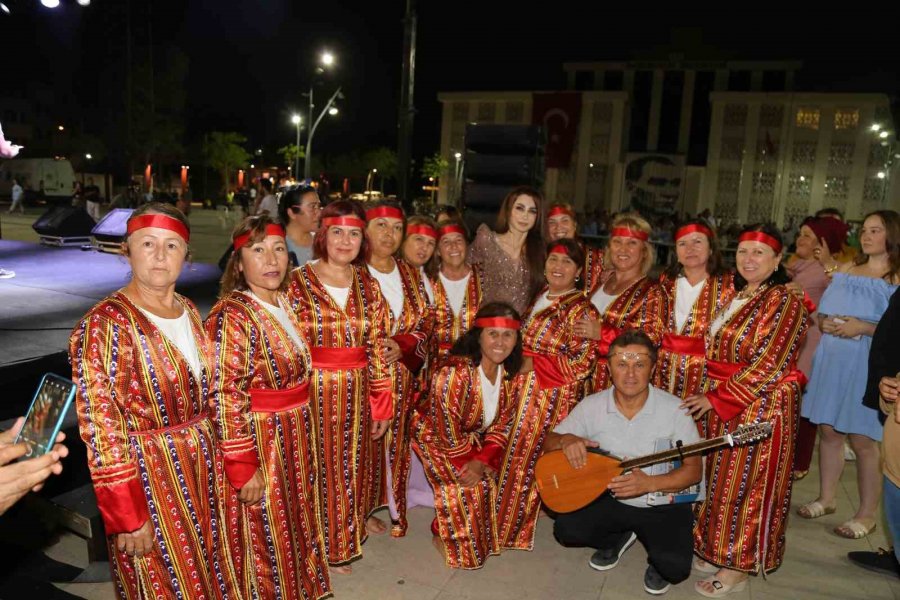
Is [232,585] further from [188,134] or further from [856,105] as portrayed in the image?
[188,134]

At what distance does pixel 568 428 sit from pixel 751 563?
112 cm

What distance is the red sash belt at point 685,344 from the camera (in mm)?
3449

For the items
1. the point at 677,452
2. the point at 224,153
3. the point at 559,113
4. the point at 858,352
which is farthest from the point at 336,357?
the point at 224,153

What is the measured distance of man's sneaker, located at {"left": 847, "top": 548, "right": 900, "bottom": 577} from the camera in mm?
3594

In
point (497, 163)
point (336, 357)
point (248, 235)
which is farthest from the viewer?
point (497, 163)

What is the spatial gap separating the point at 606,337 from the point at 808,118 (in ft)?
130

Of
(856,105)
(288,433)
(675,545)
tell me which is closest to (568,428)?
(675,545)

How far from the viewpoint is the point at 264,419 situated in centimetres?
274

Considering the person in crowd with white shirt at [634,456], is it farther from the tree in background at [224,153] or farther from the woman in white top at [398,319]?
the tree in background at [224,153]

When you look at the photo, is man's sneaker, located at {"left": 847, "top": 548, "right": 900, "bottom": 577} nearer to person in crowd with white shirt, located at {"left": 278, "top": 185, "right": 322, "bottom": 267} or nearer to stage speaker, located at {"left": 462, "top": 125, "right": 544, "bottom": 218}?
stage speaker, located at {"left": 462, "top": 125, "right": 544, "bottom": 218}

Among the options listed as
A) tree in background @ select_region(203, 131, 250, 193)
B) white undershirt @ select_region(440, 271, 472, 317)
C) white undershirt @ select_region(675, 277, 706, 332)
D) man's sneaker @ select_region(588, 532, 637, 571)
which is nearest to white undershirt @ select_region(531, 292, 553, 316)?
white undershirt @ select_region(440, 271, 472, 317)

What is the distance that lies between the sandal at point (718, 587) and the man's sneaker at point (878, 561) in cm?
82

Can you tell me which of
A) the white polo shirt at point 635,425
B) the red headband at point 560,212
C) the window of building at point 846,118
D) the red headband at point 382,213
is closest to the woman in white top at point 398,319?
the red headband at point 382,213

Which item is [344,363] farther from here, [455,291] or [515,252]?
[515,252]
